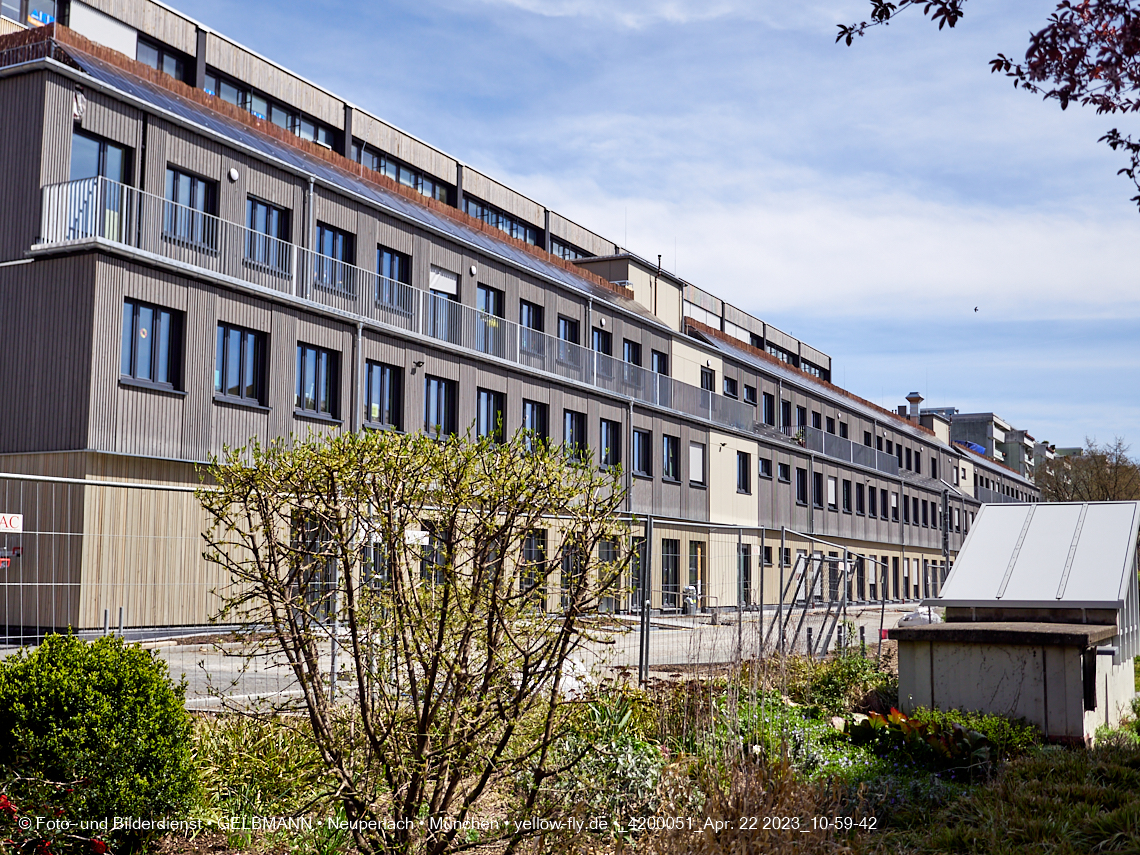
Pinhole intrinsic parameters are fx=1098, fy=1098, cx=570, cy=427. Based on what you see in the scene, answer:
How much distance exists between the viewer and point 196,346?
66.7ft

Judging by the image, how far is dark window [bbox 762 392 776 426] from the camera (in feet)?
151

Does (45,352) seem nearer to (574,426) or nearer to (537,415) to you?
(537,415)

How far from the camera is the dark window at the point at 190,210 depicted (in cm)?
2066

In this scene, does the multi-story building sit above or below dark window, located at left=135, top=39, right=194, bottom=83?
below

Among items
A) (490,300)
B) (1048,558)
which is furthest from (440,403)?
(1048,558)

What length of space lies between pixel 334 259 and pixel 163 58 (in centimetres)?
1036

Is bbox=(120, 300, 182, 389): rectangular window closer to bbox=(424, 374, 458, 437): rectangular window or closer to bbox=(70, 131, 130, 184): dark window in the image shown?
bbox=(70, 131, 130, 184): dark window

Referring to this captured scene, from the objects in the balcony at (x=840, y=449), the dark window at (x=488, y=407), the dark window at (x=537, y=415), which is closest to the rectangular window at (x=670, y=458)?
the dark window at (x=537, y=415)

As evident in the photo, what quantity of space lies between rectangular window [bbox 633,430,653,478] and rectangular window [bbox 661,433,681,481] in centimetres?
64

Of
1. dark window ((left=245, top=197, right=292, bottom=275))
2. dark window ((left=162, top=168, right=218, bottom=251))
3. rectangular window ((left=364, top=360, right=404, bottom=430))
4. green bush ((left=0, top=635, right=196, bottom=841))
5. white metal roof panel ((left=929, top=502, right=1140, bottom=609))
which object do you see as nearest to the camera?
green bush ((left=0, top=635, right=196, bottom=841))

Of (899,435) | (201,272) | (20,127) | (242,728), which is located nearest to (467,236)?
(201,272)

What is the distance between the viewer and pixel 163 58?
99.0 ft

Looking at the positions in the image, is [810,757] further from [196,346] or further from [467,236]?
[467,236]

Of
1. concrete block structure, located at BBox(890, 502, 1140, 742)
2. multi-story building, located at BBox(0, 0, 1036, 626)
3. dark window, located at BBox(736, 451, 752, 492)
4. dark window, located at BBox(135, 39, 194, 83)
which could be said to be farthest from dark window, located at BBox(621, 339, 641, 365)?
concrete block structure, located at BBox(890, 502, 1140, 742)
